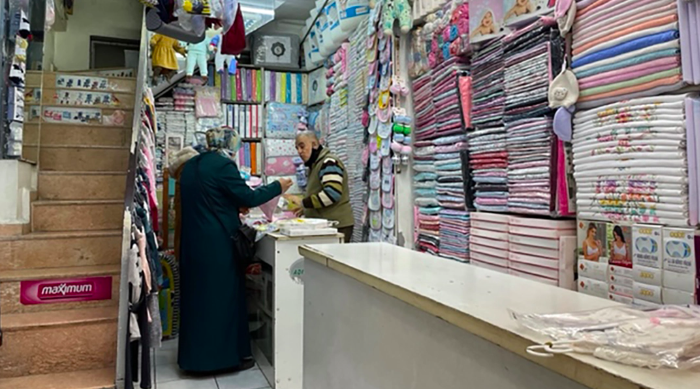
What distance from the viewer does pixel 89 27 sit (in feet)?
19.6

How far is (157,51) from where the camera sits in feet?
15.1

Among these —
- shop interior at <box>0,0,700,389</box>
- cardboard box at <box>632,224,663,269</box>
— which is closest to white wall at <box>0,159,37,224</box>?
shop interior at <box>0,0,700,389</box>

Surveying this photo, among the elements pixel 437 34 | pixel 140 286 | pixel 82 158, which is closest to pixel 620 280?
pixel 437 34

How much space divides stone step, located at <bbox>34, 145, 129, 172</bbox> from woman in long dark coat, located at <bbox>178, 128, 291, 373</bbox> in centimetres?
99

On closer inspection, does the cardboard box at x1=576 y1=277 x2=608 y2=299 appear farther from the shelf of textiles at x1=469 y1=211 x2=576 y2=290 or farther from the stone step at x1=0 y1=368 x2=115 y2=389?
the stone step at x1=0 y1=368 x2=115 y2=389

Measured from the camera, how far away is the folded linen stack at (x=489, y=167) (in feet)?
8.54

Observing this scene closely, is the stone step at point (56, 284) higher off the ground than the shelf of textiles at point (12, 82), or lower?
lower

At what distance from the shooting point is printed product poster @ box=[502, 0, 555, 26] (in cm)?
223

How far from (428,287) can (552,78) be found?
58.6 inches

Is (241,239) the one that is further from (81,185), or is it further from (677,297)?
(677,297)

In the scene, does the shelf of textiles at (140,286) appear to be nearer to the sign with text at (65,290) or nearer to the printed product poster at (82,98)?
the sign with text at (65,290)

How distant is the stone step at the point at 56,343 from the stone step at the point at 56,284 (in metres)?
0.10

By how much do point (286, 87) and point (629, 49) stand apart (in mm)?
4634

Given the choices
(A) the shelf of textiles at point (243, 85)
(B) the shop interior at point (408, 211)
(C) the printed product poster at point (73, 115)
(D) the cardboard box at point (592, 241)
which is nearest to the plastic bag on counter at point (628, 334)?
(B) the shop interior at point (408, 211)
